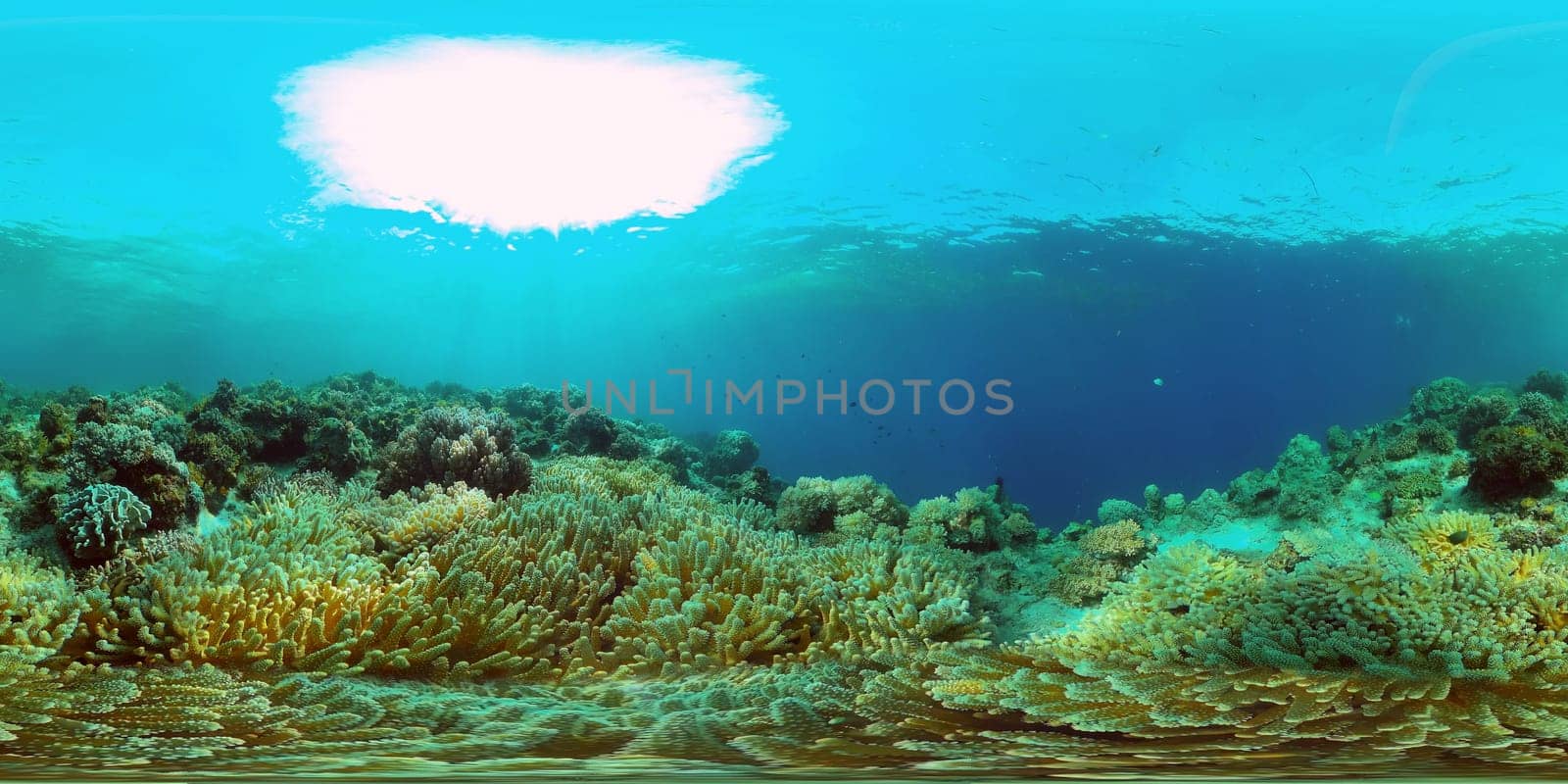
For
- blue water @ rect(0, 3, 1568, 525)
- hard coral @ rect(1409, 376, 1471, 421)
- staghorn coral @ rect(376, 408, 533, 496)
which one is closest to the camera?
staghorn coral @ rect(376, 408, 533, 496)

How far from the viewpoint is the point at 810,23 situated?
5.91m

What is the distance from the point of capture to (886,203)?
1268 cm

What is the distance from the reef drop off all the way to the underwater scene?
0.8 inches

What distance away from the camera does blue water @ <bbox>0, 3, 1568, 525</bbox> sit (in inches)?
235

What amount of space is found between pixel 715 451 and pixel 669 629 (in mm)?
7331

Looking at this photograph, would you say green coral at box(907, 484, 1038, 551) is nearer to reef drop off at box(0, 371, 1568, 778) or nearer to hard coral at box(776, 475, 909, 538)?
reef drop off at box(0, 371, 1568, 778)

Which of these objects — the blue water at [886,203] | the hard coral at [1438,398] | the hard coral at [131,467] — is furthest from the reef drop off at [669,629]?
the blue water at [886,203]

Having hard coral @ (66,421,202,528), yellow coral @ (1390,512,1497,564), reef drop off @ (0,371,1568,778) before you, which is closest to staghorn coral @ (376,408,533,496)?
reef drop off @ (0,371,1568,778)

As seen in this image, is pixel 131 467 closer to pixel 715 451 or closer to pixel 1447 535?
pixel 1447 535

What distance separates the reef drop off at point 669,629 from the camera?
2123mm

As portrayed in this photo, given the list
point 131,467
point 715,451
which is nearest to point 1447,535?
point 131,467

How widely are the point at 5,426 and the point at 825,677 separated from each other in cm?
532

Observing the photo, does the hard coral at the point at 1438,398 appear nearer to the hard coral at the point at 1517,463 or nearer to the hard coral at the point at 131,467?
the hard coral at the point at 1517,463

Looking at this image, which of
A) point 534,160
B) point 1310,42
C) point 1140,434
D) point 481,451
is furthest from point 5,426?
point 1140,434
